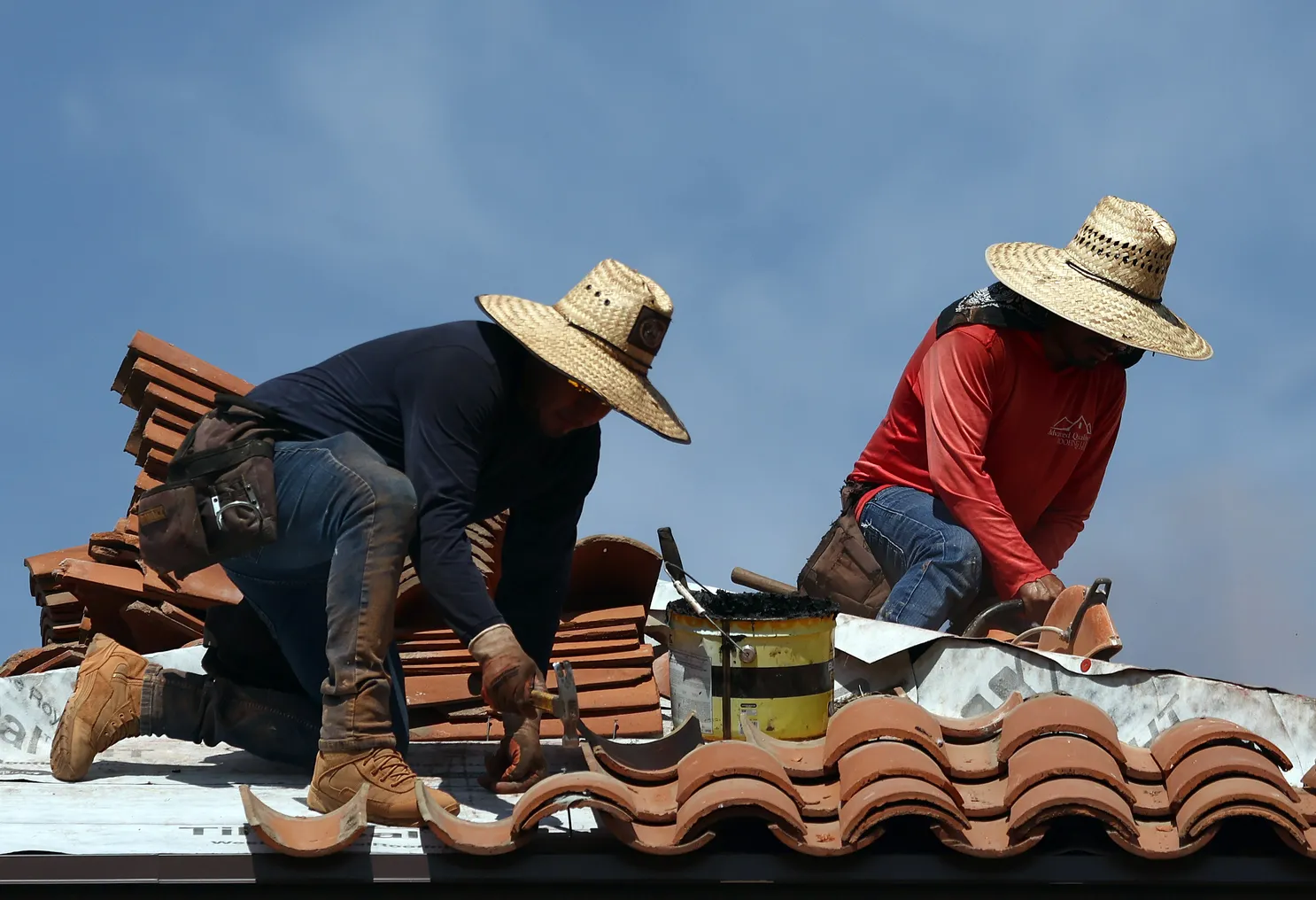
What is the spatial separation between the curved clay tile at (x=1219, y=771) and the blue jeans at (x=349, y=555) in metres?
2.09

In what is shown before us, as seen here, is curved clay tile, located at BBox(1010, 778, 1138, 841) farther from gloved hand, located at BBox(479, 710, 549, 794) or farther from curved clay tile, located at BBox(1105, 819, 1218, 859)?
gloved hand, located at BBox(479, 710, 549, 794)

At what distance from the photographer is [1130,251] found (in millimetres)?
6250

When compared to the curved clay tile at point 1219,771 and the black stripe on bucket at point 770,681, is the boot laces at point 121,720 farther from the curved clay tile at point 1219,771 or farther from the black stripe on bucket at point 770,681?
the curved clay tile at point 1219,771

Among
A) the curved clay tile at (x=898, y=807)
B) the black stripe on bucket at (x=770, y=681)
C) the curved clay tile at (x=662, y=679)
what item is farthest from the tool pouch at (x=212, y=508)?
the curved clay tile at (x=662, y=679)

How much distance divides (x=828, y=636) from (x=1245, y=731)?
1.29 metres

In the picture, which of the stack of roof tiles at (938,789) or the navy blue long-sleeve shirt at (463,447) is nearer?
the stack of roof tiles at (938,789)

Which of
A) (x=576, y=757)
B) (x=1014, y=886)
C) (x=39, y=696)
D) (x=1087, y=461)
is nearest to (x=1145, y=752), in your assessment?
(x=1014, y=886)

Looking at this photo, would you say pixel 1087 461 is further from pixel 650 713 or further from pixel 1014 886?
pixel 1014 886

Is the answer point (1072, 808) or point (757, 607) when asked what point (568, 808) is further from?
point (757, 607)

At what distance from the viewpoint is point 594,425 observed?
468 centimetres

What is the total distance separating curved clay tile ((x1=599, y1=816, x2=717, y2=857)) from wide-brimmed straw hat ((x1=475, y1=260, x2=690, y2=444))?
115 cm

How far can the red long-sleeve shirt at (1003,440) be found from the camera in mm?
6059

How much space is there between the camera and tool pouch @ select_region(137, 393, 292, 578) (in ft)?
13.9

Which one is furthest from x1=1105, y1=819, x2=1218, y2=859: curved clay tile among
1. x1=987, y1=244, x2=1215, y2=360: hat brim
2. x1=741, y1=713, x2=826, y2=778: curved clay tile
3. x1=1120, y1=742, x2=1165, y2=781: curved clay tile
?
x1=987, y1=244, x2=1215, y2=360: hat brim
